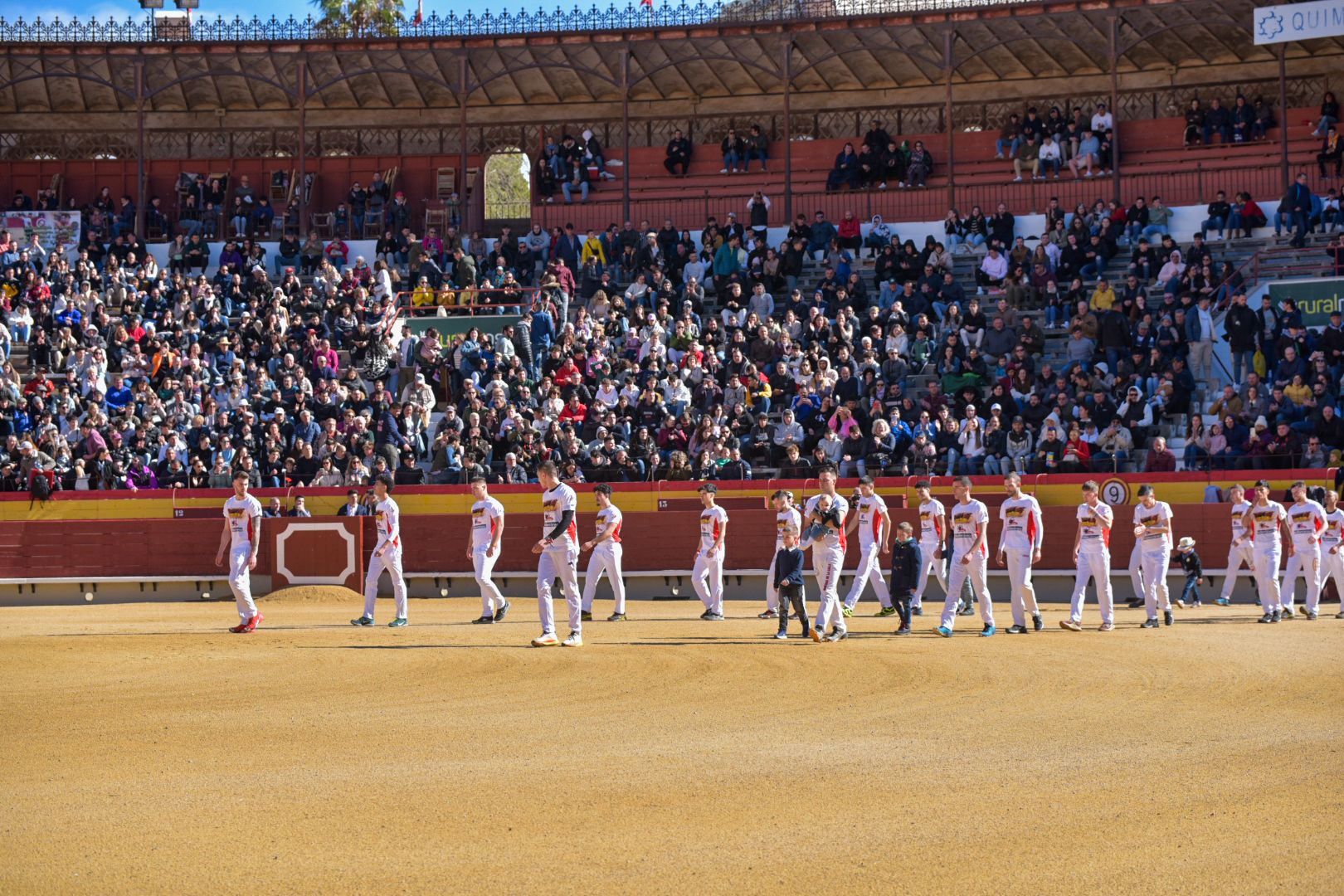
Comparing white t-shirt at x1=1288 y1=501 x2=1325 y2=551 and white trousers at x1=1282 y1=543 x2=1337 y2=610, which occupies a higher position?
white t-shirt at x1=1288 y1=501 x2=1325 y2=551

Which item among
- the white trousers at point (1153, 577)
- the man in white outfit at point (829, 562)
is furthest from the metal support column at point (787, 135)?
the man in white outfit at point (829, 562)

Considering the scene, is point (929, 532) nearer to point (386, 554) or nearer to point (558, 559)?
point (558, 559)

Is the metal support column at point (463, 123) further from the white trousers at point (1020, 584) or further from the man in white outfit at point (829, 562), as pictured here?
the white trousers at point (1020, 584)

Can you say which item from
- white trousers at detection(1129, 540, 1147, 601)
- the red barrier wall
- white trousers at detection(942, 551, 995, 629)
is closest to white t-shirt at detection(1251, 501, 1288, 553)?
white trousers at detection(1129, 540, 1147, 601)

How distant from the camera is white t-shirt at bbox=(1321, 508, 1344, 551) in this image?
19.9 meters

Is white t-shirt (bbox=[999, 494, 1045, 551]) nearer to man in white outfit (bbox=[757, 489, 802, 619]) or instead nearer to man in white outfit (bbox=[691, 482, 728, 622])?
man in white outfit (bbox=[757, 489, 802, 619])

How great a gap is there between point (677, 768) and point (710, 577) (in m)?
11.2

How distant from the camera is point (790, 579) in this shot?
16.3 metres

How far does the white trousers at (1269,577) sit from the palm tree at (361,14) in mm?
35999

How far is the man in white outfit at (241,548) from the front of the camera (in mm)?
17875

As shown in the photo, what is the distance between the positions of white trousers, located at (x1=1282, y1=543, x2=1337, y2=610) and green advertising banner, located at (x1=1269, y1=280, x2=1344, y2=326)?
8.71 metres

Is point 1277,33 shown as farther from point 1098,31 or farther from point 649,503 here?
point 649,503

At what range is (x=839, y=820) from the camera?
8.15m

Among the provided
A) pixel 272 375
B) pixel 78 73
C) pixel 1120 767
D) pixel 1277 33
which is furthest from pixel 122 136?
→ pixel 1120 767
